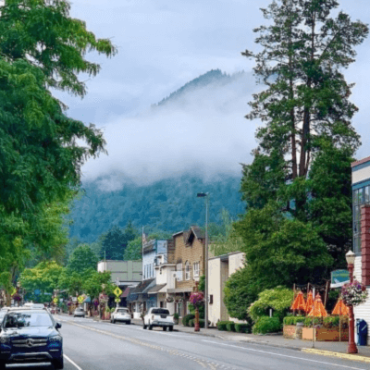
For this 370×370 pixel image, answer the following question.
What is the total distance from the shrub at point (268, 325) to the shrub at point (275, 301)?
0.62 metres

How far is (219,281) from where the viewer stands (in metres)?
74.5

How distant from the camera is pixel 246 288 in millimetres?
60594

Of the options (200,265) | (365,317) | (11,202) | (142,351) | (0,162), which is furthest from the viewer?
(200,265)

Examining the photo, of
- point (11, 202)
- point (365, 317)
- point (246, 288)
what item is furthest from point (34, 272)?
point (11, 202)

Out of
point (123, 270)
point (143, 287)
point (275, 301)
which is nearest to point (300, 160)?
point (275, 301)

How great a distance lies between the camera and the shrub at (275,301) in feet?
177

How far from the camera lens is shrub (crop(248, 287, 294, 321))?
5391 cm

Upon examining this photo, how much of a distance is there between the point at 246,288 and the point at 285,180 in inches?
314

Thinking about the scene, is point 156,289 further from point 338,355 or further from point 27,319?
point 27,319

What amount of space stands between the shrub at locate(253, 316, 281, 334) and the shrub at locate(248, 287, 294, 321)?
24.4 inches

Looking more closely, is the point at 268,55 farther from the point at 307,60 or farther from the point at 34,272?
the point at 34,272

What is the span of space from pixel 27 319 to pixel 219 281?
49.0m

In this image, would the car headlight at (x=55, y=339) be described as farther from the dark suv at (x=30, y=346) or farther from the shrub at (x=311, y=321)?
the shrub at (x=311, y=321)

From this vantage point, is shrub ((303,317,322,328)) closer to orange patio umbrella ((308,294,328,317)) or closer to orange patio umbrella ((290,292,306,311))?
orange patio umbrella ((308,294,328,317))
